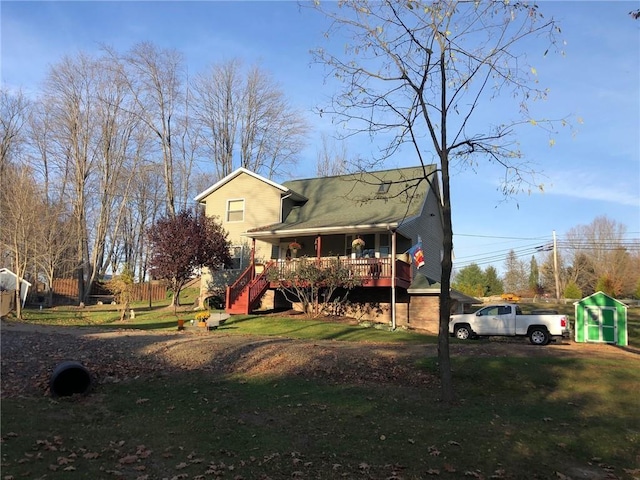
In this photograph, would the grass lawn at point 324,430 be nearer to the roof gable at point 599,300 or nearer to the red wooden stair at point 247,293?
the roof gable at point 599,300

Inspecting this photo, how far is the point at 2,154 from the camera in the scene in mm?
39031

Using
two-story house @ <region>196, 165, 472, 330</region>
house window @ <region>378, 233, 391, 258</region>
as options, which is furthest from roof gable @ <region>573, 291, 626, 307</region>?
house window @ <region>378, 233, 391, 258</region>

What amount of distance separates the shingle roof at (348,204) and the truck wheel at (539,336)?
276 inches

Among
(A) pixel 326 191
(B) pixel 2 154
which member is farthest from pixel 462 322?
(B) pixel 2 154

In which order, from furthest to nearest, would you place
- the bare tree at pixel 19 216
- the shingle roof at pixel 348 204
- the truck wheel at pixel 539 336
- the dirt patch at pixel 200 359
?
the shingle roof at pixel 348 204 < the bare tree at pixel 19 216 < the truck wheel at pixel 539 336 < the dirt patch at pixel 200 359

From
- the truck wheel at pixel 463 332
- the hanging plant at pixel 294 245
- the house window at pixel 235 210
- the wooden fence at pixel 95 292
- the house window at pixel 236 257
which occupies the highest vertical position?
the house window at pixel 235 210

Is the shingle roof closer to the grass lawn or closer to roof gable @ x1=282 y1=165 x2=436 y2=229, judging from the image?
roof gable @ x1=282 y1=165 x2=436 y2=229

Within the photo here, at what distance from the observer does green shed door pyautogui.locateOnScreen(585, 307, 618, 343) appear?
1934 cm

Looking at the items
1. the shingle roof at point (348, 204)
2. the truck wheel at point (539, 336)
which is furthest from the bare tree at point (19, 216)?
the truck wheel at point (539, 336)

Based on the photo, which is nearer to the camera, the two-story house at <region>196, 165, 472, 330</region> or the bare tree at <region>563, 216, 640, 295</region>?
the two-story house at <region>196, 165, 472, 330</region>

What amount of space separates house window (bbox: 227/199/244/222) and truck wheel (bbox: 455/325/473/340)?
13.5 metres

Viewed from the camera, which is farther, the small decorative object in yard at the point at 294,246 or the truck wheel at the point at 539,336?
the small decorative object in yard at the point at 294,246

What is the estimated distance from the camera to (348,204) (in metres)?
26.9

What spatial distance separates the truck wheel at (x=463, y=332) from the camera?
19.8 meters
